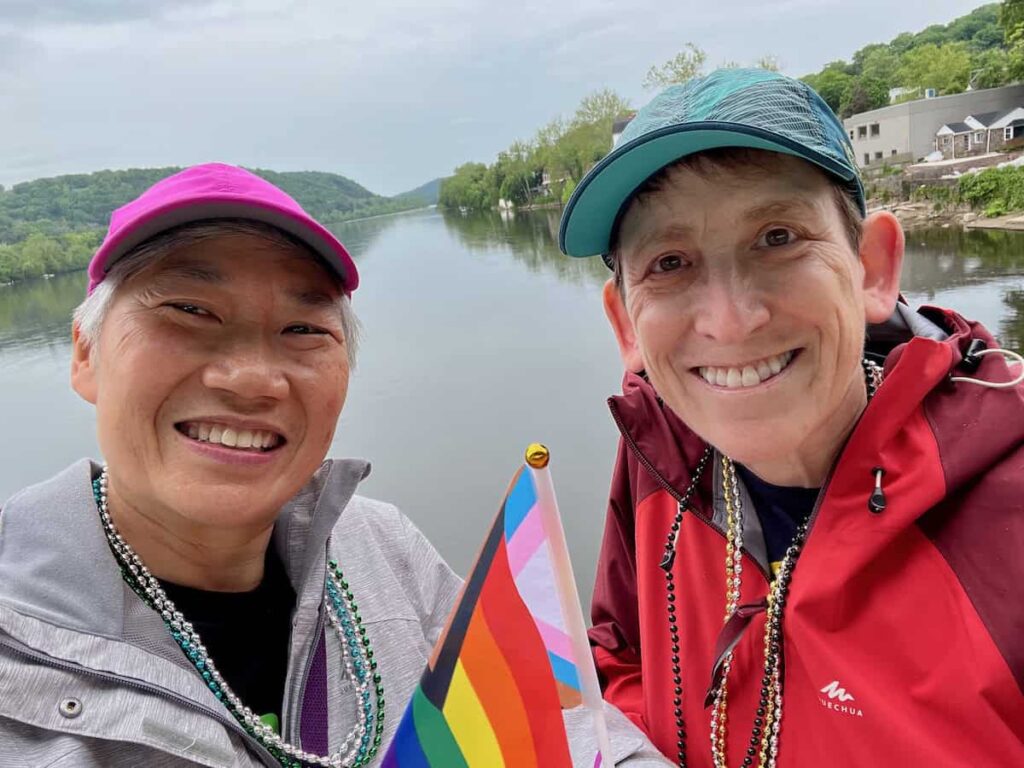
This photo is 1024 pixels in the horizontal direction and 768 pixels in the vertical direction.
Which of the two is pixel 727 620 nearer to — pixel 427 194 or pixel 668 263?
pixel 668 263

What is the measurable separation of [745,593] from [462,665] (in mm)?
642

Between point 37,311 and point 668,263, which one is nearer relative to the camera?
point 668,263

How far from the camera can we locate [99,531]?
1160 millimetres

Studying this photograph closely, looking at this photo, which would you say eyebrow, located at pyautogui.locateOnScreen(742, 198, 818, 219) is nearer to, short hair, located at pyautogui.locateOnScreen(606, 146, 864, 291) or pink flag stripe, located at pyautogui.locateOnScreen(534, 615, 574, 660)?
short hair, located at pyautogui.locateOnScreen(606, 146, 864, 291)

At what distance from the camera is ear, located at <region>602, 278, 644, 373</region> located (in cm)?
143

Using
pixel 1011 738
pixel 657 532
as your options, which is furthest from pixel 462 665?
pixel 1011 738

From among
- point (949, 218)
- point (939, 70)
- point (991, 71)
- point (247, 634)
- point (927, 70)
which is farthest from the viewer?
point (927, 70)

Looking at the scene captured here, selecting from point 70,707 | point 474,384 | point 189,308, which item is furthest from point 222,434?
point 474,384

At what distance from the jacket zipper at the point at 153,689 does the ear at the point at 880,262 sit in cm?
132

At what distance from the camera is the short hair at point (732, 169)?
3.56 feet

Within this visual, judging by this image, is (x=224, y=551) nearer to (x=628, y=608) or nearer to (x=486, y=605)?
(x=486, y=605)

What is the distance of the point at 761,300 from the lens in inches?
44.6

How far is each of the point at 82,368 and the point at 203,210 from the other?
1.38 feet

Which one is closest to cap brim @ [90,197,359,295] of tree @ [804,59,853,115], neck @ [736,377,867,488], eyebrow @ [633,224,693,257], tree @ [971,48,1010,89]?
eyebrow @ [633,224,693,257]
